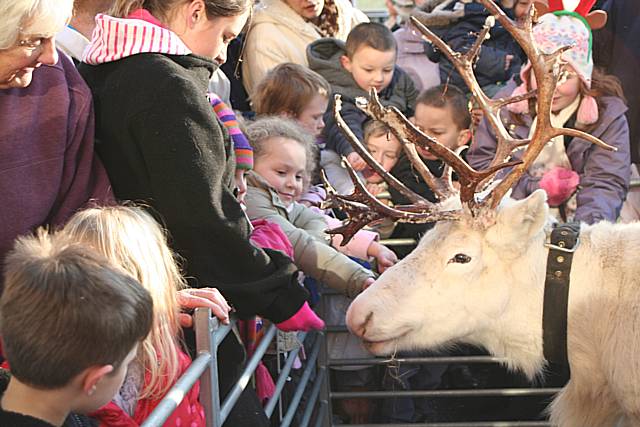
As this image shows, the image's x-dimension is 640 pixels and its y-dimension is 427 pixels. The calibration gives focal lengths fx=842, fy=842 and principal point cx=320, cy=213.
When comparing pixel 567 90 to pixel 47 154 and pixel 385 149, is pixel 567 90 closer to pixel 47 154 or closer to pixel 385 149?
pixel 385 149

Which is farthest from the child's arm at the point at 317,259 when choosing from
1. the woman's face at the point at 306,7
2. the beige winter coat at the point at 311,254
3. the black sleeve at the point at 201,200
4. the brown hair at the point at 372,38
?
the woman's face at the point at 306,7

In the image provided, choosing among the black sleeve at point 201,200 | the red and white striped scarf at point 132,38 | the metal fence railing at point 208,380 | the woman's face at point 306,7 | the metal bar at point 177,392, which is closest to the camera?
the metal bar at point 177,392

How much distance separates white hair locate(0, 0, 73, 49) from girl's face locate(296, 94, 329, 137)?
7.55 feet

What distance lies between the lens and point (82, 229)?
6.54 feet

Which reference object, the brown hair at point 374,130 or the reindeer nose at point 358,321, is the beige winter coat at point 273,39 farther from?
the reindeer nose at point 358,321

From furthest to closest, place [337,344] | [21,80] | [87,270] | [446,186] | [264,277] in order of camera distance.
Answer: [337,344]
[446,186]
[264,277]
[21,80]
[87,270]

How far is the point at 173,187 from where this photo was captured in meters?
2.28

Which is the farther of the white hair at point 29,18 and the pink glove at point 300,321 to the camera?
the pink glove at point 300,321

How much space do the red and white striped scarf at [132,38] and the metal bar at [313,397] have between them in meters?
1.72

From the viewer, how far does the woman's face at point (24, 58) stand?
2055mm

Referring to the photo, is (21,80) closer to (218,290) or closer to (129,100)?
(129,100)

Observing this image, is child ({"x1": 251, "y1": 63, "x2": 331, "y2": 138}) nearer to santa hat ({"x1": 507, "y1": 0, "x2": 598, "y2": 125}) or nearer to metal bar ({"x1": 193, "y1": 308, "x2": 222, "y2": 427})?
santa hat ({"x1": 507, "y1": 0, "x2": 598, "y2": 125})

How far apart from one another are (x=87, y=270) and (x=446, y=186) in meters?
2.04

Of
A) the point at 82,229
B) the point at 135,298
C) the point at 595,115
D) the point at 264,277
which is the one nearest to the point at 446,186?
the point at 264,277
